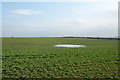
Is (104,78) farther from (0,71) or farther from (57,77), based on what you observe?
(0,71)

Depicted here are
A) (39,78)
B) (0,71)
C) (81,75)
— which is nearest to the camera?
(39,78)

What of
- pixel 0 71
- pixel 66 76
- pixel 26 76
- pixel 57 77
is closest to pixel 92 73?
pixel 66 76

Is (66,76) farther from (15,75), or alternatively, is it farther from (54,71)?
(15,75)

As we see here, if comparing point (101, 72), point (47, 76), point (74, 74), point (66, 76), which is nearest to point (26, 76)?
point (47, 76)

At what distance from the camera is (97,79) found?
5465 millimetres

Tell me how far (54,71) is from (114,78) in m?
2.70

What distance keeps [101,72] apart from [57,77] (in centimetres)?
223

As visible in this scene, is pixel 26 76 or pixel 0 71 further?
pixel 0 71

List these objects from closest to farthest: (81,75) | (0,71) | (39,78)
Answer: (39,78) < (81,75) < (0,71)

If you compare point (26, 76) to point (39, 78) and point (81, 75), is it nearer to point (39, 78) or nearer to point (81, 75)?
point (39, 78)

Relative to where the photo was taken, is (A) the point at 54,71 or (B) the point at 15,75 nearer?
(B) the point at 15,75

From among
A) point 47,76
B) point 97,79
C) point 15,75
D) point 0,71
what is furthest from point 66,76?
point 0,71

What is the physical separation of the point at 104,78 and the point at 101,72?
2.36ft

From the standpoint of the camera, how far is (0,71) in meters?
6.27
